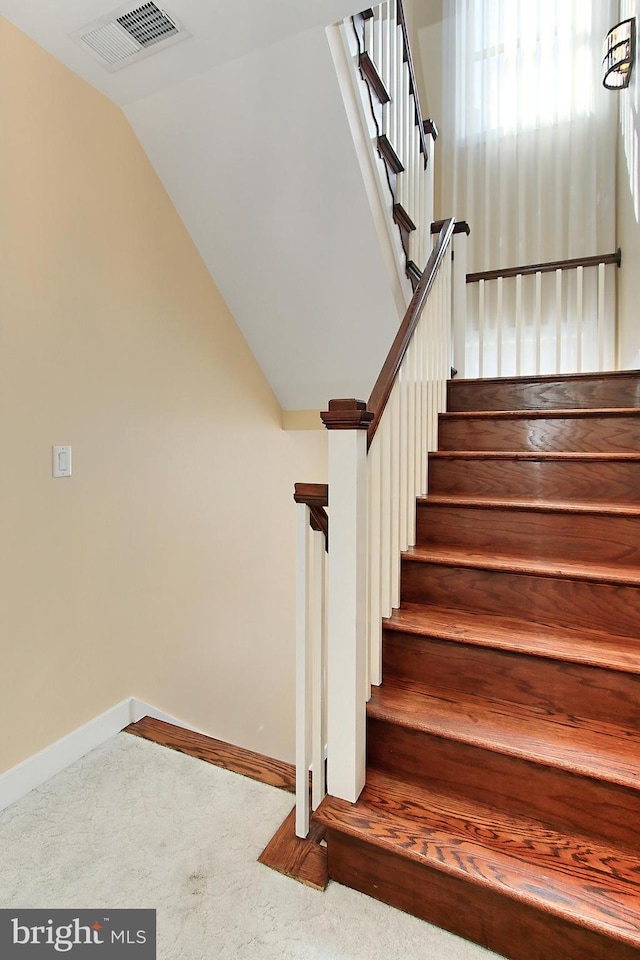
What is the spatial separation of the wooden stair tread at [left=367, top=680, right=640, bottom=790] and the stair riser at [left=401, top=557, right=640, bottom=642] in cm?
32

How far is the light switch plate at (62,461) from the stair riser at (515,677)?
4.13 feet

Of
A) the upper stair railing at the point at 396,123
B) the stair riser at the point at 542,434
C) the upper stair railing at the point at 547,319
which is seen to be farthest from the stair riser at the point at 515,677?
the upper stair railing at the point at 547,319

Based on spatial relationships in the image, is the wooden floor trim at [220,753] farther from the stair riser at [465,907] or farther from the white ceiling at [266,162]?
the white ceiling at [266,162]

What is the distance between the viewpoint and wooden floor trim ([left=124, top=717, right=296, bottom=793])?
1.73 metres

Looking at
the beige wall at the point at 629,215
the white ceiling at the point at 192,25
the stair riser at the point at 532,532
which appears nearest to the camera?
the white ceiling at the point at 192,25

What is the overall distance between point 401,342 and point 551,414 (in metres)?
0.95

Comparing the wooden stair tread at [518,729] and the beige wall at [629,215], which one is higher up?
the beige wall at [629,215]

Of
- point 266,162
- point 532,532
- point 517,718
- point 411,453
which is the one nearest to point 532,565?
point 532,532

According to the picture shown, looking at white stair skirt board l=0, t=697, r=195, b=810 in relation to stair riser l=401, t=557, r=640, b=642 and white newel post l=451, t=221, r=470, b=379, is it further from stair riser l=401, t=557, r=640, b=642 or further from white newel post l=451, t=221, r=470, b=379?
white newel post l=451, t=221, r=470, b=379

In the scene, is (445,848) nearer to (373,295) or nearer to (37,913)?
(37,913)

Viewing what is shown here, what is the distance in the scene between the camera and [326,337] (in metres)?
2.66

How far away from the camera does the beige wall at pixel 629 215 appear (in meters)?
2.90

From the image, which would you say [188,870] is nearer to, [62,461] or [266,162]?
[62,461]

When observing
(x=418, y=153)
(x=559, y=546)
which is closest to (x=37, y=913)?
(x=559, y=546)
